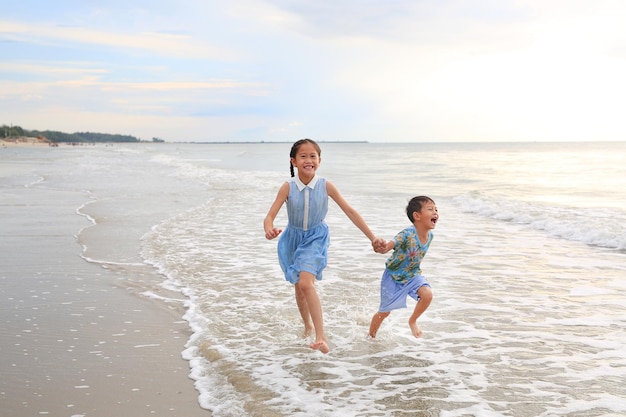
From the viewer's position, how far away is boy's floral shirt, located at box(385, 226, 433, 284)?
4.82 meters

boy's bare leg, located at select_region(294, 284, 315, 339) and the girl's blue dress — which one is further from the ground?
the girl's blue dress

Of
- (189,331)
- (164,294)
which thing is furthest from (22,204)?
(189,331)

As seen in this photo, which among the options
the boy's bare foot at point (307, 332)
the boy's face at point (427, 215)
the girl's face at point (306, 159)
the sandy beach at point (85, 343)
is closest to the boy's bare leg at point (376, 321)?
the boy's bare foot at point (307, 332)

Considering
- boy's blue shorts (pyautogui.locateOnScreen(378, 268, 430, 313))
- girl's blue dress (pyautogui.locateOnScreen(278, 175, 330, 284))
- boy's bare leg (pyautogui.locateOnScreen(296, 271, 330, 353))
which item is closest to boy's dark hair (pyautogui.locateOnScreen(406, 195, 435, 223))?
boy's blue shorts (pyautogui.locateOnScreen(378, 268, 430, 313))

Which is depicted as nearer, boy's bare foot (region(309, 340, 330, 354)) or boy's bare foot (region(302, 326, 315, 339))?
boy's bare foot (region(309, 340, 330, 354))

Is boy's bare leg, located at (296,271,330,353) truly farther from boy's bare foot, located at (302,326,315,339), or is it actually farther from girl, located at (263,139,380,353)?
boy's bare foot, located at (302,326,315,339)

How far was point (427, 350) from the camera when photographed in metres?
4.75

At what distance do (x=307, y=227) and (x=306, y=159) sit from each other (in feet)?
1.92

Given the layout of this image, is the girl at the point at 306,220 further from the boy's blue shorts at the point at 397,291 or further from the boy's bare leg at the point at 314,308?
the boy's blue shorts at the point at 397,291

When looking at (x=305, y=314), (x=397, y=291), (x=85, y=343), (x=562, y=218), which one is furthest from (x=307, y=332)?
(x=562, y=218)

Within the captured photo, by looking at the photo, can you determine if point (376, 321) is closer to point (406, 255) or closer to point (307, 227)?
point (406, 255)

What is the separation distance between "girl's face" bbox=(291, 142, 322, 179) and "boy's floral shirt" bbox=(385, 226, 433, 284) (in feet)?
3.00

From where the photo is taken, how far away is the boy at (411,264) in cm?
480

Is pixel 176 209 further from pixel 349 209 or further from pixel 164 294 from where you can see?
pixel 349 209
